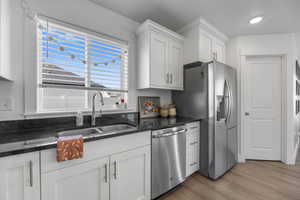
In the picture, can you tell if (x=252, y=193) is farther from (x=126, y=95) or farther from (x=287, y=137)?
(x=126, y=95)

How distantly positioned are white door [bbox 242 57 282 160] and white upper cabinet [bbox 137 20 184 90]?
5.26 feet

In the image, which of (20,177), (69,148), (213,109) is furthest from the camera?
(213,109)

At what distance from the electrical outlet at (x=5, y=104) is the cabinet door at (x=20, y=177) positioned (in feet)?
2.50

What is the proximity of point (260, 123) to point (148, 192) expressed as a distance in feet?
9.04

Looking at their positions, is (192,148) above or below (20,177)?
below

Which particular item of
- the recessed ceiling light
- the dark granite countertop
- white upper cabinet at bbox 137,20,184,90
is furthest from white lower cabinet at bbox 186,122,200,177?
the recessed ceiling light

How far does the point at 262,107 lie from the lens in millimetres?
2740

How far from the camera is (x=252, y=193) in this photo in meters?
1.76

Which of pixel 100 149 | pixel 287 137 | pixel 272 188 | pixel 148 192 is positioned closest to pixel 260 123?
pixel 287 137

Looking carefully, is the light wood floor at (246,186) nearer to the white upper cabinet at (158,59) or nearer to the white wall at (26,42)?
the white upper cabinet at (158,59)

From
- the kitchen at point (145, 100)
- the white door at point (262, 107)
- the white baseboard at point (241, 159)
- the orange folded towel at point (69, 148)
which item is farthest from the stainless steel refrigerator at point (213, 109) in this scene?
the orange folded towel at point (69, 148)

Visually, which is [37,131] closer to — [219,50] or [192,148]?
[192,148]

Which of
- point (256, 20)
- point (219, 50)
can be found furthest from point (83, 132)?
point (256, 20)

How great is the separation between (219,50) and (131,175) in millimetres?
2816
